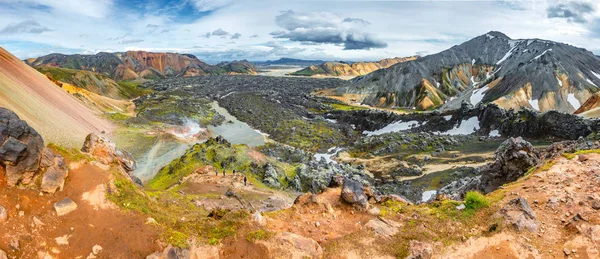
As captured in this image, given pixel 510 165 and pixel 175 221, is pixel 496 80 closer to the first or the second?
pixel 510 165

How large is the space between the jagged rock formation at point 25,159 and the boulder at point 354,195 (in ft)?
50.7

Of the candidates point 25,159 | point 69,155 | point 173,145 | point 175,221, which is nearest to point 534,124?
point 173,145

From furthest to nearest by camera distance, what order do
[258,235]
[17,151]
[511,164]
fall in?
[511,164] → [258,235] → [17,151]

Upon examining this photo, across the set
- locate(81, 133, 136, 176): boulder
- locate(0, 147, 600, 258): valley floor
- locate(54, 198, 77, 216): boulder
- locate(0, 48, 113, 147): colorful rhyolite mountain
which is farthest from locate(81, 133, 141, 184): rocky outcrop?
locate(0, 48, 113, 147): colorful rhyolite mountain

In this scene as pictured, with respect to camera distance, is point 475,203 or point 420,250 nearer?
point 420,250

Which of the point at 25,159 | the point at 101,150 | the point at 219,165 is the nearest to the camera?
the point at 25,159

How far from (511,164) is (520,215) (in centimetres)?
1612

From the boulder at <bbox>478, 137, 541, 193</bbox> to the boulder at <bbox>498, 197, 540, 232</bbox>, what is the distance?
13221 millimetres

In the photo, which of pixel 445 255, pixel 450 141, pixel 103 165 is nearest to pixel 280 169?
pixel 103 165

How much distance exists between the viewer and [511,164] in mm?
31953

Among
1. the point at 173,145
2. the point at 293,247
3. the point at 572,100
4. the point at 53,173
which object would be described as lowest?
the point at 173,145

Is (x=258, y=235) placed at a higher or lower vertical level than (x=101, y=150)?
lower

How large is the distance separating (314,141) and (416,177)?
35.9 metres

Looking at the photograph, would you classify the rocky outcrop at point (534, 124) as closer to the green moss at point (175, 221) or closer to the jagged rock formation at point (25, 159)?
the green moss at point (175, 221)
